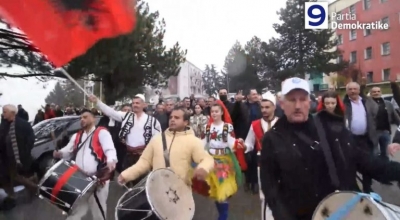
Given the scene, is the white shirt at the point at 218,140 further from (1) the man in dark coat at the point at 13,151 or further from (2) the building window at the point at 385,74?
(2) the building window at the point at 385,74

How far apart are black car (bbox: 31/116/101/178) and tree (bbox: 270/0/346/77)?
3470cm

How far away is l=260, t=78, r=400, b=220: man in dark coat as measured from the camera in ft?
9.93

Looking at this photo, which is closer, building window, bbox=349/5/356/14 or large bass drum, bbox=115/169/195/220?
large bass drum, bbox=115/169/195/220

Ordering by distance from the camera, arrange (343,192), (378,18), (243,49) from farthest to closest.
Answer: (243,49) → (378,18) → (343,192)

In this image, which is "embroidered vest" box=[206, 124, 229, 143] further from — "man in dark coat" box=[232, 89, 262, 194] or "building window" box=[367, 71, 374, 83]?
"building window" box=[367, 71, 374, 83]

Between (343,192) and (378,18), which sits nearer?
(343,192)

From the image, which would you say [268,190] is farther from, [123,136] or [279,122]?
[123,136]

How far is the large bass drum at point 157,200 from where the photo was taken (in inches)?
178

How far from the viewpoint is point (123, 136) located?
25.4 feet

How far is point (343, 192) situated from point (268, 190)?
0.46 meters

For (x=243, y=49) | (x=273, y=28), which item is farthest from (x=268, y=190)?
(x=243, y=49)

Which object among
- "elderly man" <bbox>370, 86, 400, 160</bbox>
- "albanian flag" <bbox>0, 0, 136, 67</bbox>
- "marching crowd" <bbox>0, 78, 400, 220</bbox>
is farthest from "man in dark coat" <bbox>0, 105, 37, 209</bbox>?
"elderly man" <bbox>370, 86, 400, 160</bbox>

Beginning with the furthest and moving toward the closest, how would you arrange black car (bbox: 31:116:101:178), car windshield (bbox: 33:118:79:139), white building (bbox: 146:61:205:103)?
white building (bbox: 146:61:205:103) < car windshield (bbox: 33:118:79:139) < black car (bbox: 31:116:101:178)

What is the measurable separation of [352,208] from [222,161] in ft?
14.4
